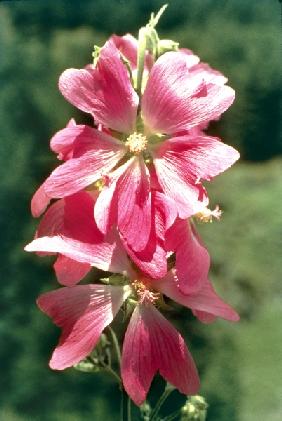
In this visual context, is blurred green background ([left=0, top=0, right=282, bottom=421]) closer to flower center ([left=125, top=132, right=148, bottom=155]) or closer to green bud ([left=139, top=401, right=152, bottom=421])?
green bud ([left=139, top=401, right=152, bottom=421])

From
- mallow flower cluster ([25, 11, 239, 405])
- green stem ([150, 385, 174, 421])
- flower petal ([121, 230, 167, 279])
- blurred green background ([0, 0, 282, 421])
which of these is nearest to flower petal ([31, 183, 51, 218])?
mallow flower cluster ([25, 11, 239, 405])

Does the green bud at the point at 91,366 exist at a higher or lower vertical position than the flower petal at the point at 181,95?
lower

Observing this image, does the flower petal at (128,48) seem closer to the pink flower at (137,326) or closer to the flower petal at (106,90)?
the flower petal at (106,90)

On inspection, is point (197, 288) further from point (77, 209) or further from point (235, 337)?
point (235, 337)

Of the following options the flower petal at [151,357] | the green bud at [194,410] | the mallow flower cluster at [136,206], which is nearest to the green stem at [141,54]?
the mallow flower cluster at [136,206]

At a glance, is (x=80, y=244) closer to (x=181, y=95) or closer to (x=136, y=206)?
(x=136, y=206)

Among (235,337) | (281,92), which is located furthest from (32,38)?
(235,337)

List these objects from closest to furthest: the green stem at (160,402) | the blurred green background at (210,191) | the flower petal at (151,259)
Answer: the flower petal at (151,259)
the green stem at (160,402)
the blurred green background at (210,191)
